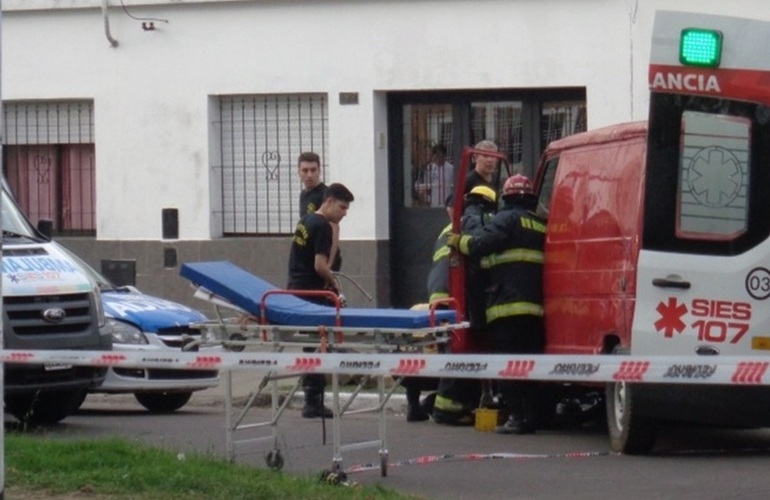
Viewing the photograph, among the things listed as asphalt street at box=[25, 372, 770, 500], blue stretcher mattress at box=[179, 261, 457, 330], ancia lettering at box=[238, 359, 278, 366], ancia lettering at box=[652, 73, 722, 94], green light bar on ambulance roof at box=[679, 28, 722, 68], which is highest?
green light bar on ambulance roof at box=[679, 28, 722, 68]

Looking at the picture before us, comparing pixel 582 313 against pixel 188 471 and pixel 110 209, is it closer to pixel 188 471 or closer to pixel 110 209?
pixel 188 471

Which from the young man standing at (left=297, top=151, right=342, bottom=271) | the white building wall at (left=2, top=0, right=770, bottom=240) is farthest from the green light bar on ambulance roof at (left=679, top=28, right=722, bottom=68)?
the white building wall at (left=2, top=0, right=770, bottom=240)

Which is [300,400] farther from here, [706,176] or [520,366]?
[520,366]

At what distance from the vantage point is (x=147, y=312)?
14258mm

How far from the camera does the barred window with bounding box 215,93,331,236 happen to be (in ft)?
65.5

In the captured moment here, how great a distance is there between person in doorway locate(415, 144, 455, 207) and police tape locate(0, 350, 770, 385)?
10135 millimetres

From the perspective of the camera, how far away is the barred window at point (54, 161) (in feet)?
69.4

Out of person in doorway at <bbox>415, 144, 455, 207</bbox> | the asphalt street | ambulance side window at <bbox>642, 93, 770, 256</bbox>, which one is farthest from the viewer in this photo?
person in doorway at <bbox>415, 144, 455, 207</bbox>

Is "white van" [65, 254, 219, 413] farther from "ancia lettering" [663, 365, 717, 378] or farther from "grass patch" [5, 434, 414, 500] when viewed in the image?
"ancia lettering" [663, 365, 717, 378]

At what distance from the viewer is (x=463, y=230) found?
13.0m

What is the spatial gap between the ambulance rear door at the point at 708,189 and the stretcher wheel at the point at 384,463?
5.71 feet

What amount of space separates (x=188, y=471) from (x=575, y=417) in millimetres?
4914

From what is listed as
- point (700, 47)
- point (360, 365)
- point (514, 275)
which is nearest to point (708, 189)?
point (700, 47)

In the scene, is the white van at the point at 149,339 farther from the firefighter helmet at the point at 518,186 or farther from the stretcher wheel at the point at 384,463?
the stretcher wheel at the point at 384,463
